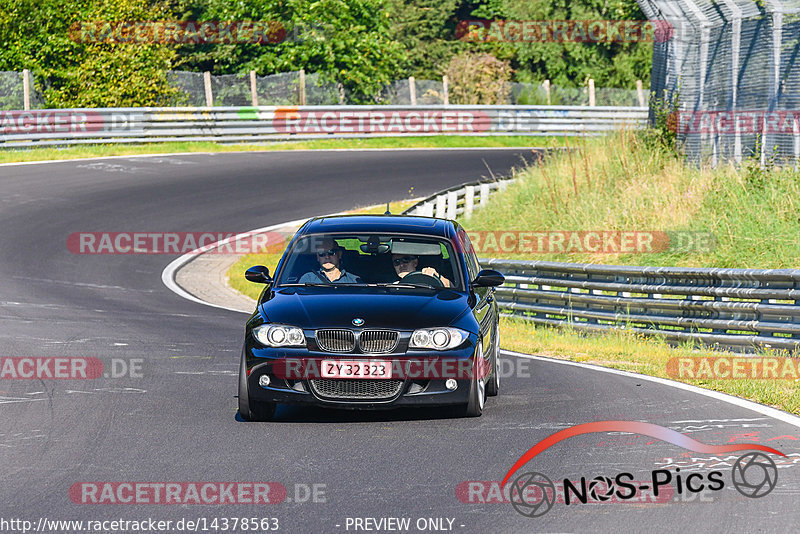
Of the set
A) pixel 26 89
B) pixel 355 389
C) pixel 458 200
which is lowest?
pixel 458 200

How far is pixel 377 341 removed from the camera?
8.95m

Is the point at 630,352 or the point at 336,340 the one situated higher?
the point at 336,340

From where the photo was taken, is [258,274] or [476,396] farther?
[258,274]

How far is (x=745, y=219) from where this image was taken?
61.0 feet

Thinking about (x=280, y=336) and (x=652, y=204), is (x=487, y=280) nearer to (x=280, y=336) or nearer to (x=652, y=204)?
(x=280, y=336)

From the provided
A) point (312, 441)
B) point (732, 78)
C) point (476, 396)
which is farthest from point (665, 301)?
point (732, 78)

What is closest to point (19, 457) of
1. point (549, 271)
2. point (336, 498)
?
point (336, 498)

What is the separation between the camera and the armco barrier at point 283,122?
3375 cm

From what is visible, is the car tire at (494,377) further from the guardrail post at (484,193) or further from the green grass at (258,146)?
the green grass at (258,146)

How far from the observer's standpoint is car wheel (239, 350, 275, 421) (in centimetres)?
904

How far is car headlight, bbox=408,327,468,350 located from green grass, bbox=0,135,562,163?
21.7m

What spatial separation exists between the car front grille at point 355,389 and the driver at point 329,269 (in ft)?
4.31

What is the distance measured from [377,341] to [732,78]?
44.6 ft

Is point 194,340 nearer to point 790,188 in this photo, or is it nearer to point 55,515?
point 55,515
